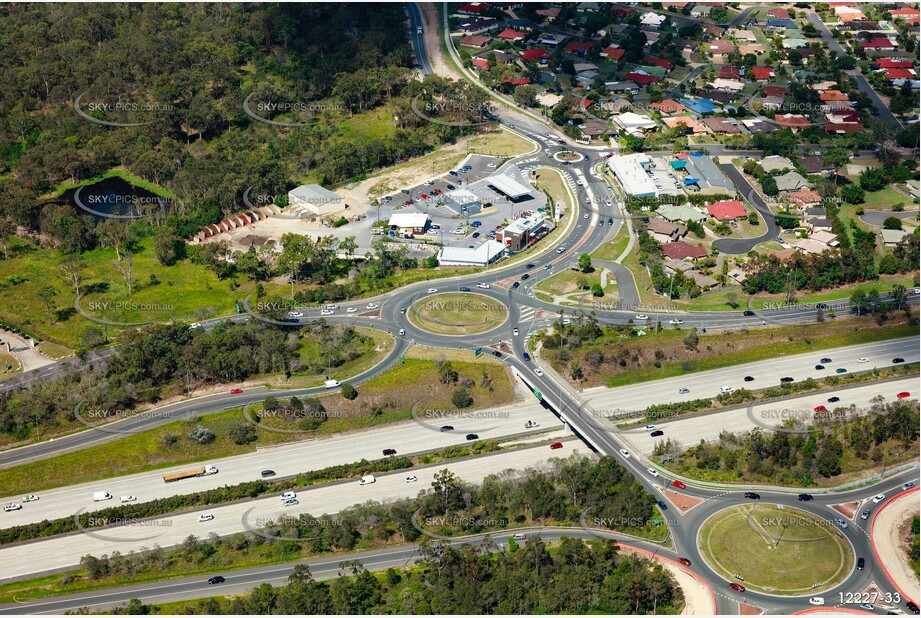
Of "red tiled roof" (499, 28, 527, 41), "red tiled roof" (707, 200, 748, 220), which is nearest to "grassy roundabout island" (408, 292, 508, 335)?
"red tiled roof" (707, 200, 748, 220)

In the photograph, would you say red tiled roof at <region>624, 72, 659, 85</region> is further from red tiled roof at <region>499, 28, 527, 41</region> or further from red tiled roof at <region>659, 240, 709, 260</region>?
red tiled roof at <region>659, 240, 709, 260</region>

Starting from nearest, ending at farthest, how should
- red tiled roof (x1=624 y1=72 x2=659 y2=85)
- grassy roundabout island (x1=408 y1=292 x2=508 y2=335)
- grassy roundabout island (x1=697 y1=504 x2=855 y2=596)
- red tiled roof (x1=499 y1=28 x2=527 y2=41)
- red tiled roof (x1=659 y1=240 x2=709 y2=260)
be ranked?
1. grassy roundabout island (x1=697 y1=504 x2=855 y2=596)
2. grassy roundabout island (x1=408 y1=292 x2=508 y2=335)
3. red tiled roof (x1=659 y1=240 x2=709 y2=260)
4. red tiled roof (x1=624 y1=72 x2=659 y2=85)
5. red tiled roof (x1=499 y1=28 x2=527 y2=41)

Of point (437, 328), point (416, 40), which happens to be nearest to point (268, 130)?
point (416, 40)

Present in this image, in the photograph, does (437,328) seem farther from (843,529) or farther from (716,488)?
(843,529)

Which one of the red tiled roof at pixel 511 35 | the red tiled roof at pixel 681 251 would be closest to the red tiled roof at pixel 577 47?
the red tiled roof at pixel 511 35

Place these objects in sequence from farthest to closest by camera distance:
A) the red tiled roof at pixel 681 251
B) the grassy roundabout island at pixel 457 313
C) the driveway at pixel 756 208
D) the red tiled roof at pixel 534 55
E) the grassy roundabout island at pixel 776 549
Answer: the red tiled roof at pixel 534 55, the driveway at pixel 756 208, the red tiled roof at pixel 681 251, the grassy roundabout island at pixel 457 313, the grassy roundabout island at pixel 776 549

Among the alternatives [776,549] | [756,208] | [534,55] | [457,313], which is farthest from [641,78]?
[776,549]

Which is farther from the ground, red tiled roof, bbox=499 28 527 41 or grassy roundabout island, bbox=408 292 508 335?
red tiled roof, bbox=499 28 527 41

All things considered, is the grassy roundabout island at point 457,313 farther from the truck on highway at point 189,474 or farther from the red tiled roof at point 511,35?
the red tiled roof at point 511,35
